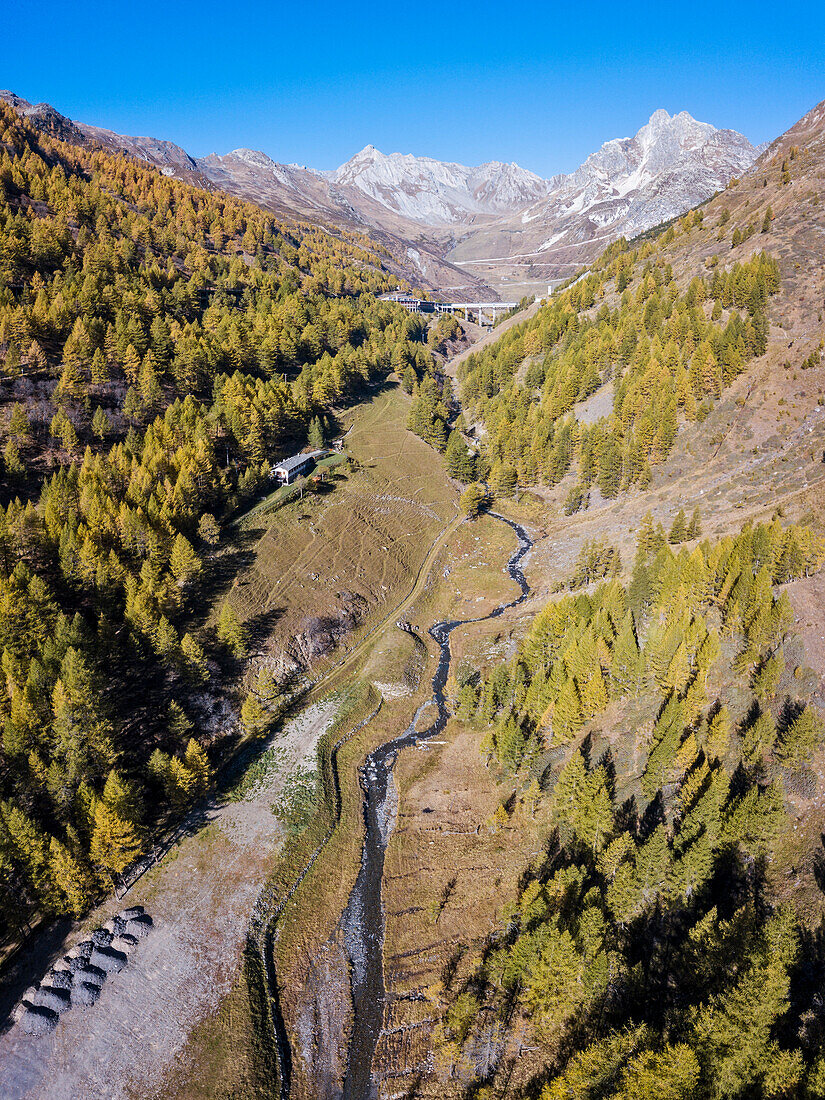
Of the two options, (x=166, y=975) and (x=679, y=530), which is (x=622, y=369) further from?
(x=166, y=975)

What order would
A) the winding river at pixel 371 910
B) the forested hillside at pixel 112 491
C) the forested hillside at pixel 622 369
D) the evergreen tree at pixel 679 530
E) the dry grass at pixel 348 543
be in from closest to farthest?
the winding river at pixel 371 910
the forested hillside at pixel 112 491
the evergreen tree at pixel 679 530
the dry grass at pixel 348 543
the forested hillside at pixel 622 369

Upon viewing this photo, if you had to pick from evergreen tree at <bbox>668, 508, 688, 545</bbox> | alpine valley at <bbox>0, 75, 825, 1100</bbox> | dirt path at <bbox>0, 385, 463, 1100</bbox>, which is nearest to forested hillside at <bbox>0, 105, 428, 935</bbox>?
alpine valley at <bbox>0, 75, 825, 1100</bbox>

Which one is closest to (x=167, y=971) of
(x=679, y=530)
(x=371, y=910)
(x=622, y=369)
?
(x=371, y=910)

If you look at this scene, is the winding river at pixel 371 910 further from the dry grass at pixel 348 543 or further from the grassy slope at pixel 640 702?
the dry grass at pixel 348 543

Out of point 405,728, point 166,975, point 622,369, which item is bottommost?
point 166,975

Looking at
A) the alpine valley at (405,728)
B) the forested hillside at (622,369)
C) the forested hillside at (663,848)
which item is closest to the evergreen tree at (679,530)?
the alpine valley at (405,728)

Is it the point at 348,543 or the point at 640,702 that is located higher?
the point at 348,543
